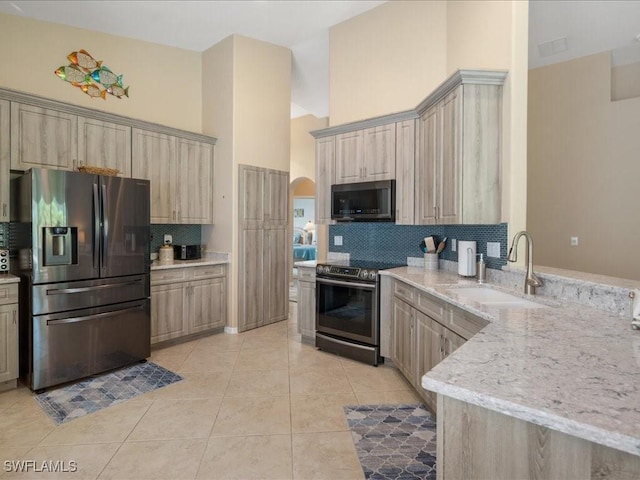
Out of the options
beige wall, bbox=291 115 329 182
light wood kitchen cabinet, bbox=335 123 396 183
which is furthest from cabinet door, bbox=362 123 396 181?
beige wall, bbox=291 115 329 182

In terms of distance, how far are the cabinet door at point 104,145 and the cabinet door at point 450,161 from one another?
324 cm

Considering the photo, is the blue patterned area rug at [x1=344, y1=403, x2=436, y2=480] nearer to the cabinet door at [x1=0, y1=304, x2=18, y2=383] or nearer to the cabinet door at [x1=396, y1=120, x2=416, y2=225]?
the cabinet door at [x1=396, y1=120, x2=416, y2=225]

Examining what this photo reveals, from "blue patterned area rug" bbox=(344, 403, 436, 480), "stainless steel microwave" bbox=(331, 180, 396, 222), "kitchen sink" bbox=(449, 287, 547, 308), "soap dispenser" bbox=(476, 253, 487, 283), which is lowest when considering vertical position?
"blue patterned area rug" bbox=(344, 403, 436, 480)

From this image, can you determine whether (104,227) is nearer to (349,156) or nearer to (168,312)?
(168,312)

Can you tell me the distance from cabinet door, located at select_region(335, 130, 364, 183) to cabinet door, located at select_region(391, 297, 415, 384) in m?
1.50

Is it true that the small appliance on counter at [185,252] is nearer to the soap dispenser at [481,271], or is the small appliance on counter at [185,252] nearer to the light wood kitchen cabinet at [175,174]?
the light wood kitchen cabinet at [175,174]

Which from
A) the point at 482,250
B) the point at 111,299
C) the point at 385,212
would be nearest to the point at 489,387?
the point at 482,250

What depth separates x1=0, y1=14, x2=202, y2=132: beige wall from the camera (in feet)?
11.5

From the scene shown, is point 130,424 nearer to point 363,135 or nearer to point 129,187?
point 129,187

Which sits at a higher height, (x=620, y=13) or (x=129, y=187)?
(x=620, y=13)

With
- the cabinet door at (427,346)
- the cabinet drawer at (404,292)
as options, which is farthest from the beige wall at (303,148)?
the cabinet door at (427,346)

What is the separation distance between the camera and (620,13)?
391 cm

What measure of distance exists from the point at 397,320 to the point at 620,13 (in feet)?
13.9

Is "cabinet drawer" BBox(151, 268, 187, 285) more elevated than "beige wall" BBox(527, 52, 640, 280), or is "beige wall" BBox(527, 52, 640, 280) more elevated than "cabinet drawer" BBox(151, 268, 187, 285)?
"beige wall" BBox(527, 52, 640, 280)
